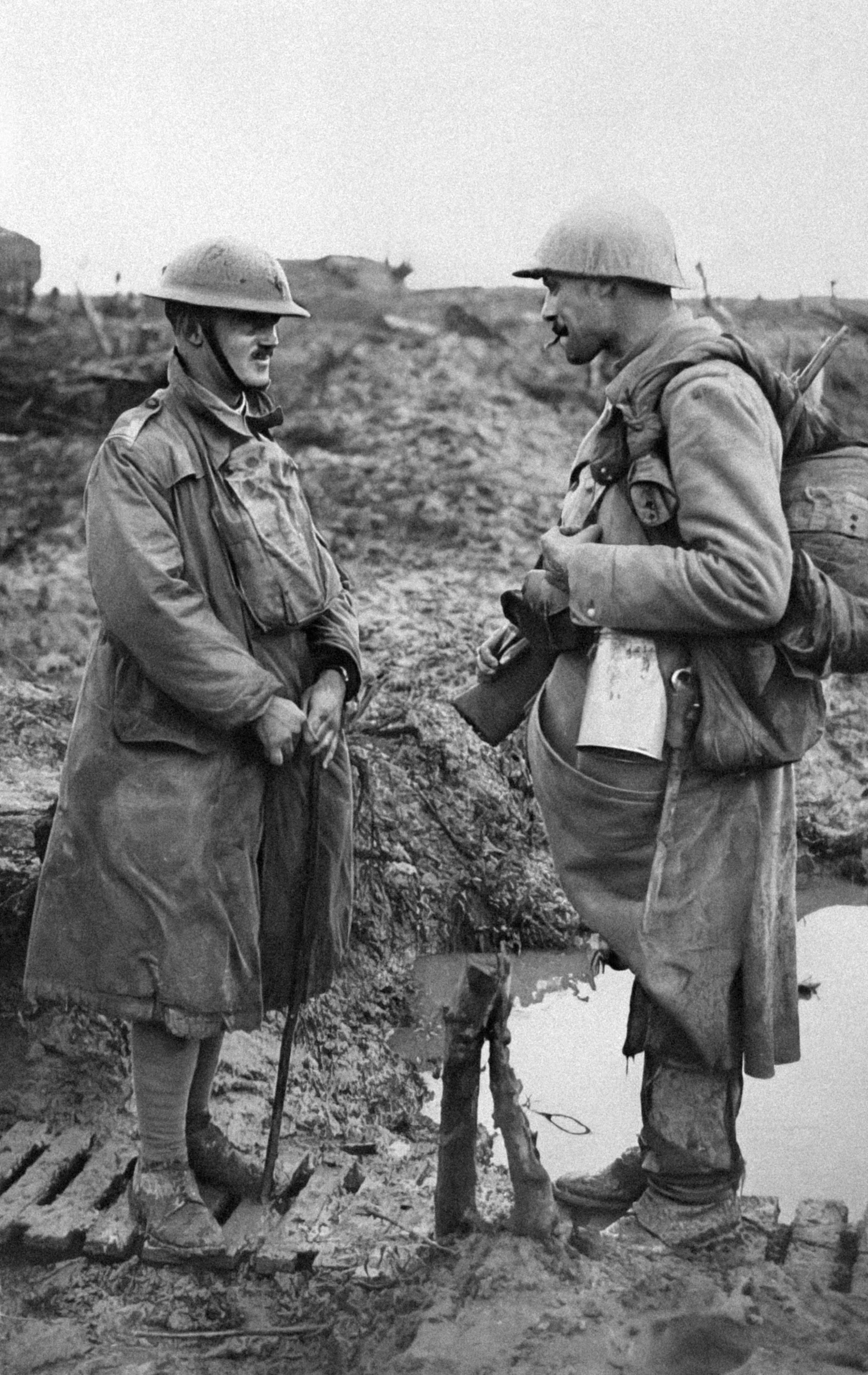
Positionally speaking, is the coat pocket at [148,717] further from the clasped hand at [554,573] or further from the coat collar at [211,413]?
the clasped hand at [554,573]

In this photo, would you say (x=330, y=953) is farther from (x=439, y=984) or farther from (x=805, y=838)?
(x=805, y=838)

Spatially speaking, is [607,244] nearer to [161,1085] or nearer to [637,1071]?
[161,1085]

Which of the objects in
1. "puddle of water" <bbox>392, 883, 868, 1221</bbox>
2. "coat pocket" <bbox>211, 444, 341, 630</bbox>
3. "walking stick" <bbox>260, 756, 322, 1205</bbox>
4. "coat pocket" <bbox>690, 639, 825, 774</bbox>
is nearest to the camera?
"coat pocket" <bbox>690, 639, 825, 774</bbox>

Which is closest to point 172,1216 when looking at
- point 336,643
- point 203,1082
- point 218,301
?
point 203,1082

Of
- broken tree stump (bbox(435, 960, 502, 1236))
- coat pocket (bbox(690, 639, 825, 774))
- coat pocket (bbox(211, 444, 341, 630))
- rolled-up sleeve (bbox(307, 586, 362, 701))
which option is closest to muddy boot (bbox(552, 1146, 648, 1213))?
broken tree stump (bbox(435, 960, 502, 1236))

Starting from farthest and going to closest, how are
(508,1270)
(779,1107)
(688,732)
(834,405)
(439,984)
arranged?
1. (834,405)
2. (439,984)
3. (779,1107)
4. (688,732)
5. (508,1270)

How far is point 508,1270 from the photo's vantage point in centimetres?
319

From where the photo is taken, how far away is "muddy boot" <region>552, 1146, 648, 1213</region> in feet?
12.6

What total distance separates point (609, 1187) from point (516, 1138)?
29.7 inches

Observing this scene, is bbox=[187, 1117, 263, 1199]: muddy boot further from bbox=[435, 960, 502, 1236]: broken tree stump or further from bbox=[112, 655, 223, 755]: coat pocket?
bbox=[112, 655, 223, 755]: coat pocket

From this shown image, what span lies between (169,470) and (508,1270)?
193cm

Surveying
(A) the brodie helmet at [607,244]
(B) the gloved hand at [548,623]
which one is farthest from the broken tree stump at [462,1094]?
(A) the brodie helmet at [607,244]

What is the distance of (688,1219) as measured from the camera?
3.58 meters

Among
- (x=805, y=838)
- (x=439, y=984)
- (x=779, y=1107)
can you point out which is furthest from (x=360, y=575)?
(x=779, y=1107)
